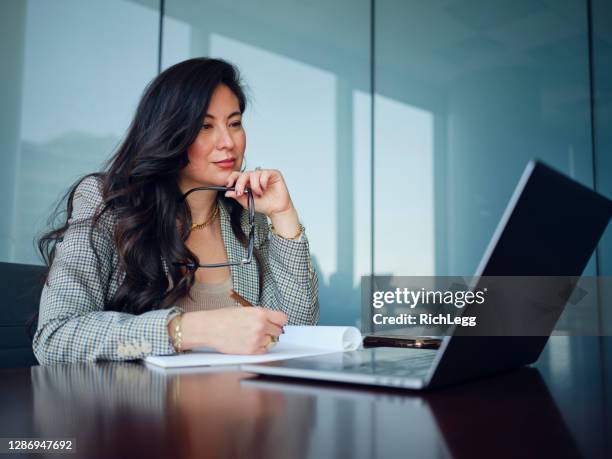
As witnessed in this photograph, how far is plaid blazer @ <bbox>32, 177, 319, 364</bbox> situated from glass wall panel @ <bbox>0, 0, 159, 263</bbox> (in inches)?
71.2

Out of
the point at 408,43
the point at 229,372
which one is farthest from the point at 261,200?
the point at 408,43

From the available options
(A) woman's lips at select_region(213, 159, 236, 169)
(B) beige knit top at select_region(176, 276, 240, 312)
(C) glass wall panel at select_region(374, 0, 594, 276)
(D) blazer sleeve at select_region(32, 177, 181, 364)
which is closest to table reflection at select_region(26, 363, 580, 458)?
(D) blazer sleeve at select_region(32, 177, 181, 364)

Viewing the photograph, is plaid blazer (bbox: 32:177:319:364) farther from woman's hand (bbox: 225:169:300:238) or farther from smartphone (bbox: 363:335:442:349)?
smartphone (bbox: 363:335:442:349)

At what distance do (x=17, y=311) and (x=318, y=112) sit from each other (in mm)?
2798

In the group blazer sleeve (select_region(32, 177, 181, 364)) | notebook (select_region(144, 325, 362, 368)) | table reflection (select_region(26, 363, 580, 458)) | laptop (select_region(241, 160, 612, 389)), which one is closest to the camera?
table reflection (select_region(26, 363, 580, 458))

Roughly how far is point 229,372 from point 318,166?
10.3 ft

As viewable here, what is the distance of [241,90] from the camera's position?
6.09 feet

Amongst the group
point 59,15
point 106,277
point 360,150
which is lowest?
point 106,277

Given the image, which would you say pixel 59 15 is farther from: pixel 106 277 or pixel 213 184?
pixel 106 277

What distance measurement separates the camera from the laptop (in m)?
0.52

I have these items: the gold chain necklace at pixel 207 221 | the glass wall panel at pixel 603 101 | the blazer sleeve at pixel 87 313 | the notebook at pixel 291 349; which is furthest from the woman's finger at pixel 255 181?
the glass wall panel at pixel 603 101

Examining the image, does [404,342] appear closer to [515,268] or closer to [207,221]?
[515,268]

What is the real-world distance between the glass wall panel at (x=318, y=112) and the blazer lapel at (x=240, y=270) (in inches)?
81.0

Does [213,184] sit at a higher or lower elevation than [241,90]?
lower
